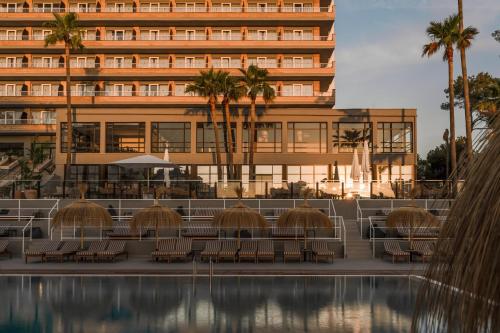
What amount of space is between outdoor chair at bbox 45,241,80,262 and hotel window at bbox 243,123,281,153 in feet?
86.9

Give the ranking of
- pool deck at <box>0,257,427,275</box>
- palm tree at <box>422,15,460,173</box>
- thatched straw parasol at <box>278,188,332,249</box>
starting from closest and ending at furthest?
pool deck at <box>0,257,427,275</box> → thatched straw parasol at <box>278,188,332,249</box> → palm tree at <box>422,15,460,173</box>

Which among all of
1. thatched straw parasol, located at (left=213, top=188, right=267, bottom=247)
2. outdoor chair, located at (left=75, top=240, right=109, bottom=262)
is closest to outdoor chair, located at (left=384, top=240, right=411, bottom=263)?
thatched straw parasol, located at (left=213, top=188, right=267, bottom=247)

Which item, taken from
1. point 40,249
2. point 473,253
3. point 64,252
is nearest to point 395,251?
point 64,252

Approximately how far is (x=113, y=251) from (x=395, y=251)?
11.2 m

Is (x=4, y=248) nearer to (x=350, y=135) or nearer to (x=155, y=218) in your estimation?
(x=155, y=218)

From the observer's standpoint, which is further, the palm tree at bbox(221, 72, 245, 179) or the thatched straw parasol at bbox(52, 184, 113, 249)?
the palm tree at bbox(221, 72, 245, 179)

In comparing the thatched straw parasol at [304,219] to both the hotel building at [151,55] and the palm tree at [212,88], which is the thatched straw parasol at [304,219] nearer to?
the palm tree at [212,88]

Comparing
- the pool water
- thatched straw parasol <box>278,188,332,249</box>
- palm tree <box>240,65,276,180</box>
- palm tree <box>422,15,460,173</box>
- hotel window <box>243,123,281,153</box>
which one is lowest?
the pool water

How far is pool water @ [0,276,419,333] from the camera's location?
43.7 feet

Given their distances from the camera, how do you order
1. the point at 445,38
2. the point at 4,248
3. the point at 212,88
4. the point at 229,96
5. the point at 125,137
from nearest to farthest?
the point at 4,248, the point at 445,38, the point at 212,88, the point at 229,96, the point at 125,137

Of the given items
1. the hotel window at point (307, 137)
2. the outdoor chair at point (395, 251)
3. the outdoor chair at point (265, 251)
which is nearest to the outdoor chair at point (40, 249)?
the outdoor chair at point (265, 251)

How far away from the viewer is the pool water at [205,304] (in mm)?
13312

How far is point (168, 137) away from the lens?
161 ft

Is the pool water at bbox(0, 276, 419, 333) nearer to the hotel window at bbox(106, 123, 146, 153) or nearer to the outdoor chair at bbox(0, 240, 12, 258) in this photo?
the outdoor chair at bbox(0, 240, 12, 258)
